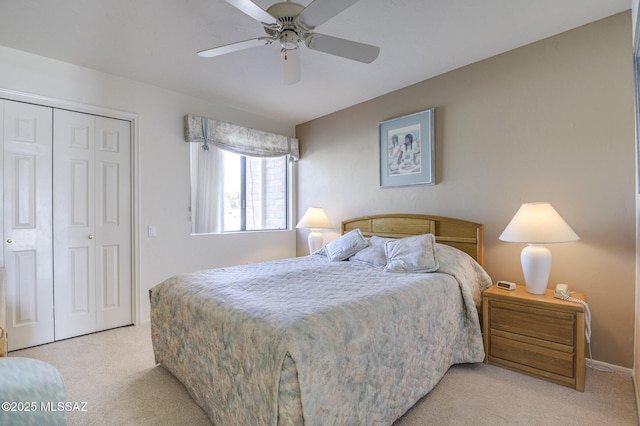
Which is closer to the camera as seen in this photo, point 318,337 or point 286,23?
point 318,337

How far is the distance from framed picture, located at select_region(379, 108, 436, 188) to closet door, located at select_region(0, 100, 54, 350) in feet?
10.8

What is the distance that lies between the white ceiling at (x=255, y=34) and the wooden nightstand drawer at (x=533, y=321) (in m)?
2.07

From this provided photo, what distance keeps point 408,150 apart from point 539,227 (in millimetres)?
1499

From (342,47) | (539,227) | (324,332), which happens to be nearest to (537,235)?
(539,227)

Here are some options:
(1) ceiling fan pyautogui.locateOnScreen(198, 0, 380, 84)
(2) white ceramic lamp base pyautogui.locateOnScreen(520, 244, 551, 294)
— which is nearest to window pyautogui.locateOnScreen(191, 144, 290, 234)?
(1) ceiling fan pyautogui.locateOnScreen(198, 0, 380, 84)

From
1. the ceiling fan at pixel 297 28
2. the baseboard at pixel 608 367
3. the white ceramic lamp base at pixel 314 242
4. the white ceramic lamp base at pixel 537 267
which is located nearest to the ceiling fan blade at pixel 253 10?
the ceiling fan at pixel 297 28

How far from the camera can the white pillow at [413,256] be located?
2369 millimetres

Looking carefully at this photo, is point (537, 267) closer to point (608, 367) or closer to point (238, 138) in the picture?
point (608, 367)

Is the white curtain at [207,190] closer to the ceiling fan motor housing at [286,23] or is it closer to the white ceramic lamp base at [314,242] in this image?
the white ceramic lamp base at [314,242]

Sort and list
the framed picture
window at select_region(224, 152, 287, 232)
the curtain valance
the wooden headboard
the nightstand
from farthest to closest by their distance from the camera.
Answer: window at select_region(224, 152, 287, 232) → the curtain valance → the framed picture → the wooden headboard → the nightstand

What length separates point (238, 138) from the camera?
382cm

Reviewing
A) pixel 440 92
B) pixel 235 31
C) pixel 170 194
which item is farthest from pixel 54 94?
pixel 440 92

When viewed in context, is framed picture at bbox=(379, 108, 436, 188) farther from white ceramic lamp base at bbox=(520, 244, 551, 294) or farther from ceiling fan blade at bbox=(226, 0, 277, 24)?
ceiling fan blade at bbox=(226, 0, 277, 24)

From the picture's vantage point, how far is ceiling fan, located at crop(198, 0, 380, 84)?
1.49 m
